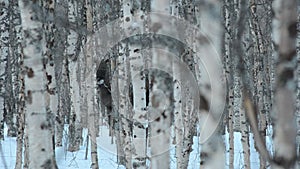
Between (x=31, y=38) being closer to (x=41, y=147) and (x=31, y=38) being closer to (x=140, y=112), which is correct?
(x=41, y=147)

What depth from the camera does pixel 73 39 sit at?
1223cm

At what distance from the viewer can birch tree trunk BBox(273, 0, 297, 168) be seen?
1.21 metres

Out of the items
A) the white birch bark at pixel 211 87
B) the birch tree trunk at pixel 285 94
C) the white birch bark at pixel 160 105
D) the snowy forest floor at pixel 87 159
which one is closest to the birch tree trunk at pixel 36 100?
the white birch bark at pixel 160 105

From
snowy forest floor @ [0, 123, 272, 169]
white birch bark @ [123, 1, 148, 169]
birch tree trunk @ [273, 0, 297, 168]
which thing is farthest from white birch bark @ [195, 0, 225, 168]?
snowy forest floor @ [0, 123, 272, 169]

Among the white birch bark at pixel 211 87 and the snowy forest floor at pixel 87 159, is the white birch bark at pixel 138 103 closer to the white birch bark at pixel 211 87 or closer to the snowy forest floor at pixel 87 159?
the white birch bark at pixel 211 87

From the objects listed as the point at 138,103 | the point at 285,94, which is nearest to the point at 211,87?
the point at 285,94

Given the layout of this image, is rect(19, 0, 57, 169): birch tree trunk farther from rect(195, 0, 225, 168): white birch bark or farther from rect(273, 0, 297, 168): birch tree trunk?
rect(273, 0, 297, 168): birch tree trunk

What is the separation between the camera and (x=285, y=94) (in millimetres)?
1227

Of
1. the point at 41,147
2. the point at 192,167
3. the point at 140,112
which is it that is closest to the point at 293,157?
the point at 41,147

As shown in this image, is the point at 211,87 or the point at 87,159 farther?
the point at 87,159

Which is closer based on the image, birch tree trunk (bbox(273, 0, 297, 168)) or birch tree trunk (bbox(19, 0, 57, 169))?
birch tree trunk (bbox(273, 0, 297, 168))

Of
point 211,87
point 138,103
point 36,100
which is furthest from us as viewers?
point 138,103

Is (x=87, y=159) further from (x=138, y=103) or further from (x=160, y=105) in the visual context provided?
(x=160, y=105)

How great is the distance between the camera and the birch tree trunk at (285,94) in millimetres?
1210
